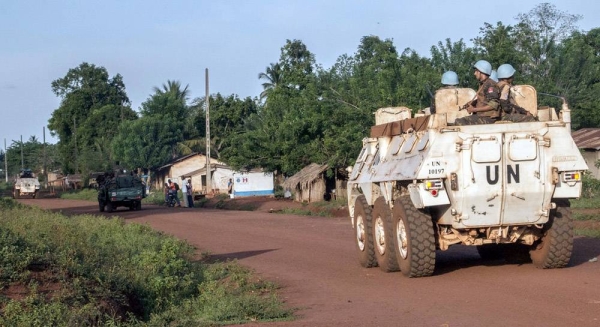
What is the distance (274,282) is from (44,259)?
3.62 m

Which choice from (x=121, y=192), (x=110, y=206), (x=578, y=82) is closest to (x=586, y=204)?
(x=578, y=82)

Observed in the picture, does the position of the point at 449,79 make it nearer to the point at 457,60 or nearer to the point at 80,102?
the point at 457,60

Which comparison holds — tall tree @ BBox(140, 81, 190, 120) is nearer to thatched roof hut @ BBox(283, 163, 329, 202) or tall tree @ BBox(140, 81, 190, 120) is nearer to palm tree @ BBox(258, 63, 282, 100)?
palm tree @ BBox(258, 63, 282, 100)

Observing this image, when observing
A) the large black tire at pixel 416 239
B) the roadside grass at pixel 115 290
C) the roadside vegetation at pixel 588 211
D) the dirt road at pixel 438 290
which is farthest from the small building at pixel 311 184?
the large black tire at pixel 416 239

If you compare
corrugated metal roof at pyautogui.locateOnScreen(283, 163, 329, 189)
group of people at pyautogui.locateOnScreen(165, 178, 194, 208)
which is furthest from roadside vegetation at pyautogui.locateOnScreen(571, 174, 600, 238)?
group of people at pyautogui.locateOnScreen(165, 178, 194, 208)

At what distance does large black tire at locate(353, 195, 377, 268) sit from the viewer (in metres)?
13.6

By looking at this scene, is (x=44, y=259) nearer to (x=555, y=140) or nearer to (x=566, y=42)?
(x=555, y=140)

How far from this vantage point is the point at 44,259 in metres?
10.8

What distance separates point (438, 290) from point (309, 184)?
100 ft

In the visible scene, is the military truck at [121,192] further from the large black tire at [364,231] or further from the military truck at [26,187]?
the military truck at [26,187]

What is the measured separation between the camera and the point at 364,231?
13.9 meters

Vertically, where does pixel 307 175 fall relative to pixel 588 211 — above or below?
above

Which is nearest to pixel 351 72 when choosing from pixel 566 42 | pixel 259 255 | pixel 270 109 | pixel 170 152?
pixel 270 109

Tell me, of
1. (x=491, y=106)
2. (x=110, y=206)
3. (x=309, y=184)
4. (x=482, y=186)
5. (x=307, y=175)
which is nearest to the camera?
(x=482, y=186)
